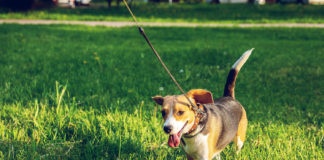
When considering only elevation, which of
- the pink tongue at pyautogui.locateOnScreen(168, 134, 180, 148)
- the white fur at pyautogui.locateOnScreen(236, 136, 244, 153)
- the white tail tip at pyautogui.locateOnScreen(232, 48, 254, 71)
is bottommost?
the white fur at pyautogui.locateOnScreen(236, 136, 244, 153)

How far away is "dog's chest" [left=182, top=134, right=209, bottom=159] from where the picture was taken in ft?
8.65

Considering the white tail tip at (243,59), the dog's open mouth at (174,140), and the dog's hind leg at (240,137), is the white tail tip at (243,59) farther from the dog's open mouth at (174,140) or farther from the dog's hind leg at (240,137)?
the dog's open mouth at (174,140)

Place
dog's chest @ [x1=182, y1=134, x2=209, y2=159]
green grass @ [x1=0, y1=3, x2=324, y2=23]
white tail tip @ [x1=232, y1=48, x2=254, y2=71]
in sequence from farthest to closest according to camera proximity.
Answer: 1. green grass @ [x1=0, y1=3, x2=324, y2=23]
2. white tail tip @ [x1=232, y1=48, x2=254, y2=71]
3. dog's chest @ [x1=182, y1=134, x2=209, y2=159]

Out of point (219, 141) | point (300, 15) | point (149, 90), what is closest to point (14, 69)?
point (149, 90)

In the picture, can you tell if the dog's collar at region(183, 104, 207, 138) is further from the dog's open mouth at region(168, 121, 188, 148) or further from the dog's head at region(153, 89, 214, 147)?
the dog's open mouth at region(168, 121, 188, 148)

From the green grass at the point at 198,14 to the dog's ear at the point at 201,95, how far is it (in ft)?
53.5

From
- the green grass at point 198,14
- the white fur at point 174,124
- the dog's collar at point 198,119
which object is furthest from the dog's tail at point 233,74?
the green grass at point 198,14

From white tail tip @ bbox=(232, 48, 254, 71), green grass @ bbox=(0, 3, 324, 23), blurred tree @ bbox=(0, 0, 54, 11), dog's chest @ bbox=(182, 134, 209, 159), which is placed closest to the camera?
dog's chest @ bbox=(182, 134, 209, 159)

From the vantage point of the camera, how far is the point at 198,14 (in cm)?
2219

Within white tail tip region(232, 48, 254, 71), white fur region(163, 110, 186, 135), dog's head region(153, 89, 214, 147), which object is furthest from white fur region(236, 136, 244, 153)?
white fur region(163, 110, 186, 135)

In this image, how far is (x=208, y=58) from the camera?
7.77 meters

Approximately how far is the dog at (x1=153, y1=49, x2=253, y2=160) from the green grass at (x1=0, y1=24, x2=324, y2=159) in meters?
0.29

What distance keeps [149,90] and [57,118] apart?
1.93 metres

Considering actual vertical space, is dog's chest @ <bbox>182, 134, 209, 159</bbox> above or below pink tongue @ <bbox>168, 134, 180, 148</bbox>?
below
